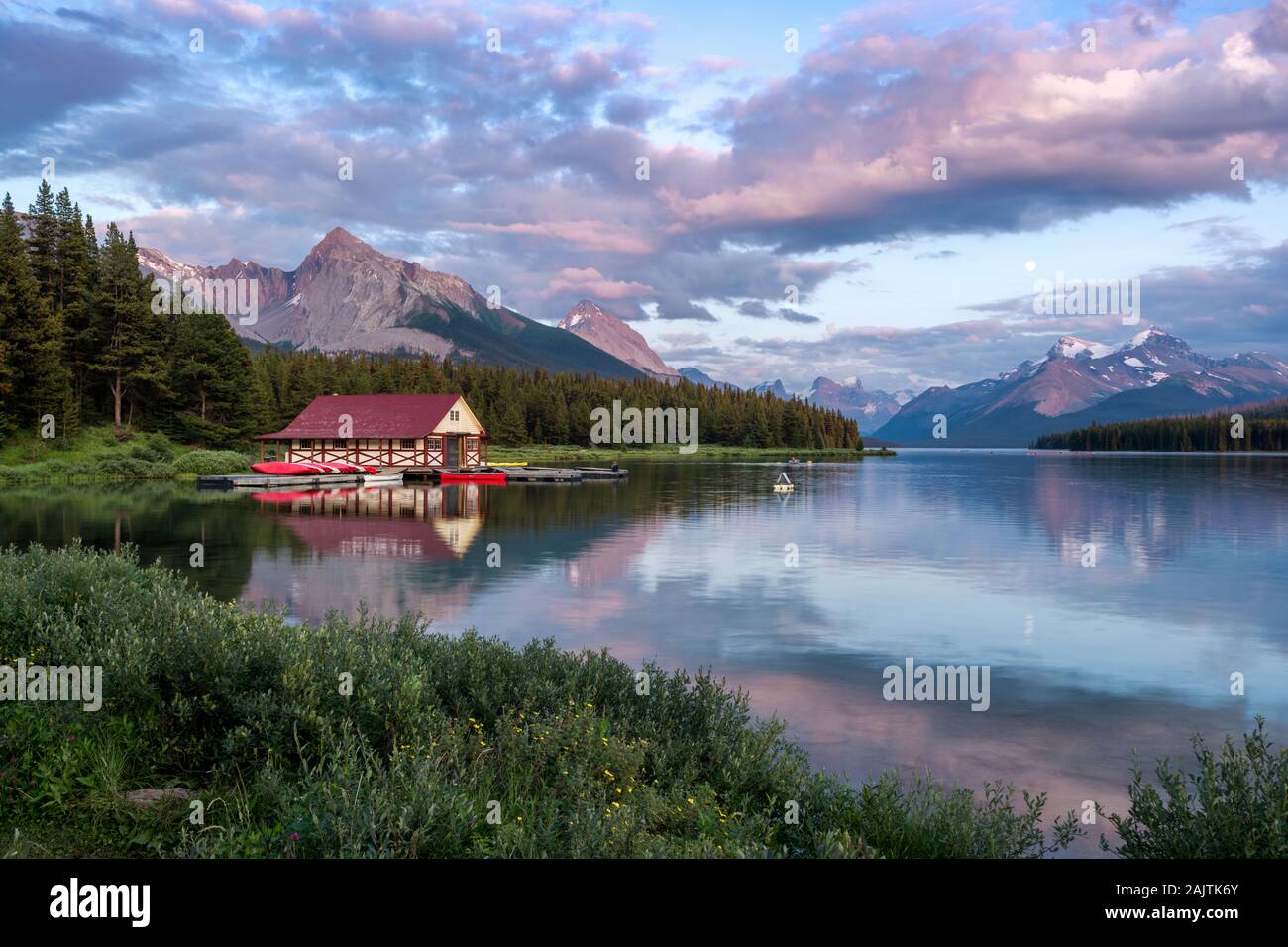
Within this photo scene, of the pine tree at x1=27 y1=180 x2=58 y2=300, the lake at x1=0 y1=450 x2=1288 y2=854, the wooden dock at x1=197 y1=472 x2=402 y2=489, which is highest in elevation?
the pine tree at x1=27 y1=180 x2=58 y2=300

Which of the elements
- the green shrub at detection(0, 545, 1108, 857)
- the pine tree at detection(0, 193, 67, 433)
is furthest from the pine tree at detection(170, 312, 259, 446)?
the green shrub at detection(0, 545, 1108, 857)

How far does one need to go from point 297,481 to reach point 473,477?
15769mm

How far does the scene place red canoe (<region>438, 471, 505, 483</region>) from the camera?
75188 mm

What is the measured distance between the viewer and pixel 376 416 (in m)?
84.5

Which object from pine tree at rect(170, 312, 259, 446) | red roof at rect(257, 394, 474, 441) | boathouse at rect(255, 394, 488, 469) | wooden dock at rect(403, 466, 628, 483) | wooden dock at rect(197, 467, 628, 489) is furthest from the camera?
pine tree at rect(170, 312, 259, 446)

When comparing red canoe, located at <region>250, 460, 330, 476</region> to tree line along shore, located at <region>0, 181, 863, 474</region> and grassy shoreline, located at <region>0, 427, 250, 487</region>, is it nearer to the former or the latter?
grassy shoreline, located at <region>0, 427, 250, 487</region>

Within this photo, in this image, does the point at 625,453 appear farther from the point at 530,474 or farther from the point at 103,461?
the point at 103,461

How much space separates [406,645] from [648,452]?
148327mm

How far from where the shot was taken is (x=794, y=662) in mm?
15445

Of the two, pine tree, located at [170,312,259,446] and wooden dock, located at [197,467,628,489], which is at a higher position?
pine tree, located at [170,312,259,446]

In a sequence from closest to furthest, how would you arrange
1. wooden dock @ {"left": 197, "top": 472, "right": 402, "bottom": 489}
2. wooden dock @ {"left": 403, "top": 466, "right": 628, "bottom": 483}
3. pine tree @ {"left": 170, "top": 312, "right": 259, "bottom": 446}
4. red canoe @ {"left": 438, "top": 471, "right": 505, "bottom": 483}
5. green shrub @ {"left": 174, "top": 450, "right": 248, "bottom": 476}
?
1. wooden dock @ {"left": 197, "top": 472, "right": 402, "bottom": 489}
2. green shrub @ {"left": 174, "top": 450, "right": 248, "bottom": 476}
3. red canoe @ {"left": 438, "top": 471, "right": 505, "bottom": 483}
4. wooden dock @ {"left": 403, "top": 466, "right": 628, "bottom": 483}
5. pine tree @ {"left": 170, "top": 312, "right": 259, "bottom": 446}

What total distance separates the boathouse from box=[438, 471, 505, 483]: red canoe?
6.29m
